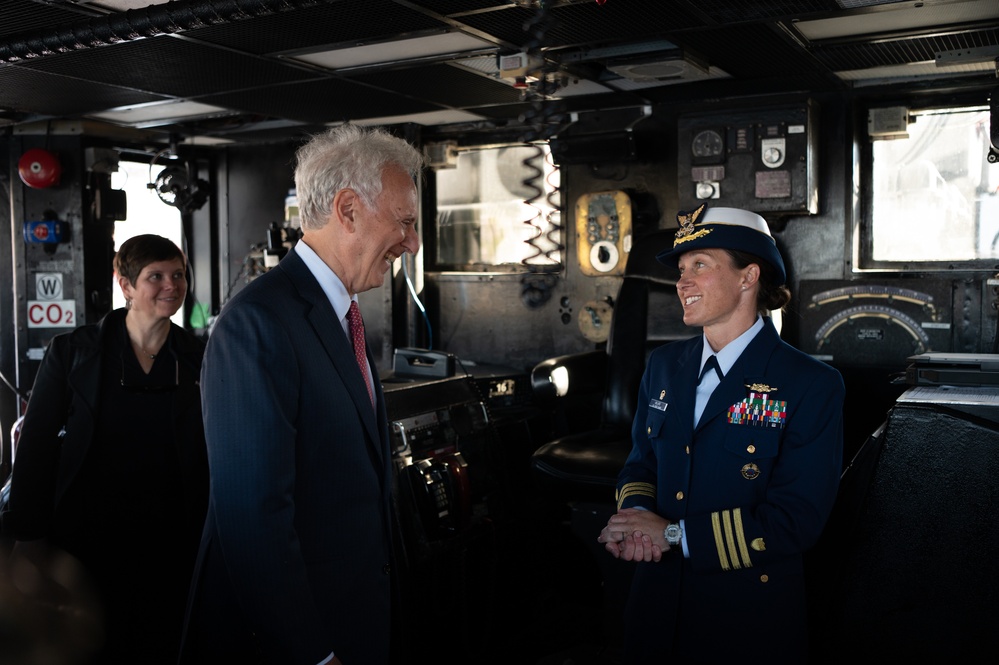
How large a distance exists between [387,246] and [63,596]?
1.93 m

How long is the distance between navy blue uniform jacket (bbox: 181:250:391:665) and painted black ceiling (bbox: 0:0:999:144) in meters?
1.50

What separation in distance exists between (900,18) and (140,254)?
113 inches

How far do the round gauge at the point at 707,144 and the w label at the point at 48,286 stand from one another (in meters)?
3.85

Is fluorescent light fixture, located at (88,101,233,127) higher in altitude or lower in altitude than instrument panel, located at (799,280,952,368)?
higher

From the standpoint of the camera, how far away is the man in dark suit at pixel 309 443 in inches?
65.4

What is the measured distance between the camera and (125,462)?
123 inches

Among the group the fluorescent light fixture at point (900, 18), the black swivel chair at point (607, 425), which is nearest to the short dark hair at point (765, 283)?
the black swivel chair at point (607, 425)

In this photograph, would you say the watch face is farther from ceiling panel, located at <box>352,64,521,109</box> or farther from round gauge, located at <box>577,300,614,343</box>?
round gauge, located at <box>577,300,614,343</box>

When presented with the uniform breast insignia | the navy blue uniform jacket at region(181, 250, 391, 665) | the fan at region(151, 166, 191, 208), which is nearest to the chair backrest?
the uniform breast insignia

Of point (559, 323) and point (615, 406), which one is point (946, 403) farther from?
point (559, 323)

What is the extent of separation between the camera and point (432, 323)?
19.8ft

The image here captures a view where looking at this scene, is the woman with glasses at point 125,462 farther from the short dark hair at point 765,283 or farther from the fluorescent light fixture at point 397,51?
the short dark hair at point 765,283

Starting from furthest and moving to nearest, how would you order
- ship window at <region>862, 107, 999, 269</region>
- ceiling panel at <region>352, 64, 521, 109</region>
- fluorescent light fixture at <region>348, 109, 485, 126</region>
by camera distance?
fluorescent light fixture at <region>348, 109, 485, 126</region>, ship window at <region>862, 107, 999, 269</region>, ceiling panel at <region>352, 64, 521, 109</region>

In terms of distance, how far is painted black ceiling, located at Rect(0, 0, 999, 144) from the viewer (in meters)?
3.30
